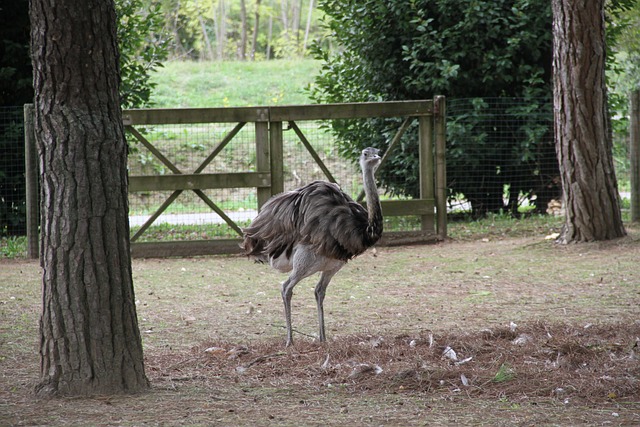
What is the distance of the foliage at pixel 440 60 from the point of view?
13102 millimetres

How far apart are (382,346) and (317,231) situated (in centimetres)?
104

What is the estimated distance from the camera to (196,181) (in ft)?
35.7

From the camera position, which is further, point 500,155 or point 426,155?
point 500,155

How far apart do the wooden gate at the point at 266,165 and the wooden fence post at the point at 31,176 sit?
110cm

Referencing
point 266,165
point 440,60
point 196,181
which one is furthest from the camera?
point 440,60

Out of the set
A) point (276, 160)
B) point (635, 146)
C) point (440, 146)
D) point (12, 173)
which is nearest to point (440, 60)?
point (440, 146)

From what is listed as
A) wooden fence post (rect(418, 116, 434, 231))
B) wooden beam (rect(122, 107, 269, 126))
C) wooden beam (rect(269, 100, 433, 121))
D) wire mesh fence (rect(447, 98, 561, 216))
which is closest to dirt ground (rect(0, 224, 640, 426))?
wooden fence post (rect(418, 116, 434, 231))

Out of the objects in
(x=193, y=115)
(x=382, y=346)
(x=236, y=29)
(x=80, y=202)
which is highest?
(x=236, y=29)

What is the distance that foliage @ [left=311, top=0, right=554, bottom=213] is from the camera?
13.1 meters

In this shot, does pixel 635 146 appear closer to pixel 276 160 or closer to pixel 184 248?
pixel 276 160

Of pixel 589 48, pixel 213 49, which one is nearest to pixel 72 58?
pixel 589 48

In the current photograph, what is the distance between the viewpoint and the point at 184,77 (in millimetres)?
27203

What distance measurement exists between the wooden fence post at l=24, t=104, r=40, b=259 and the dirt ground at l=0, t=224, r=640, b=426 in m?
0.54

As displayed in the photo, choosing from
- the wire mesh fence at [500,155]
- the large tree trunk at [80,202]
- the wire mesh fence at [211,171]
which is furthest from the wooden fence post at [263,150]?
the large tree trunk at [80,202]
